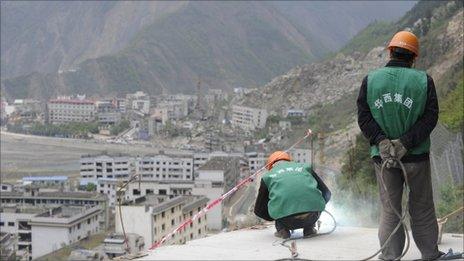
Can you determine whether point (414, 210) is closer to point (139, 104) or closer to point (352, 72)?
point (352, 72)

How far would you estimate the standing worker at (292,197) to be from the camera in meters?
3.97

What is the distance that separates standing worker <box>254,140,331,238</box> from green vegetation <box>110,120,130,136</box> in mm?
67081

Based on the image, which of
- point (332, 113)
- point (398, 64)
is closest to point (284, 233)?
point (398, 64)

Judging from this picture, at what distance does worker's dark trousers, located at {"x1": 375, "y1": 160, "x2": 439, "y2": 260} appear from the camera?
3.07 m

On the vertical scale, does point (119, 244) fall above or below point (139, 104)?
below

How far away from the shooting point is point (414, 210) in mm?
3141

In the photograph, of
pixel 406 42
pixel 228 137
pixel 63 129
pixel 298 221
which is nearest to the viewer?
pixel 406 42

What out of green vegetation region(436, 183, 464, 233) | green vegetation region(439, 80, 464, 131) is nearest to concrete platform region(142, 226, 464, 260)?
green vegetation region(436, 183, 464, 233)

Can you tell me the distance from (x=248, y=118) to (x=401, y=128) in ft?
206

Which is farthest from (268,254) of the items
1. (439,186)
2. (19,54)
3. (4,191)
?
(19,54)

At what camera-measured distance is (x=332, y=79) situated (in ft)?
225

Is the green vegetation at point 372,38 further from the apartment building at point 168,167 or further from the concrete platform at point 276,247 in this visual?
the concrete platform at point 276,247

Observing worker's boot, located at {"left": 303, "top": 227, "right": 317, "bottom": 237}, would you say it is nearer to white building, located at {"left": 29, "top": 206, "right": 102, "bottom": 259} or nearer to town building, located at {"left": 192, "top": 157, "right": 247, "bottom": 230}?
white building, located at {"left": 29, "top": 206, "right": 102, "bottom": 259}

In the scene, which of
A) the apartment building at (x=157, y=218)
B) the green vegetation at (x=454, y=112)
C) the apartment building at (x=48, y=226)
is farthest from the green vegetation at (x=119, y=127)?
the green vegetation at (x=454, y=112)
